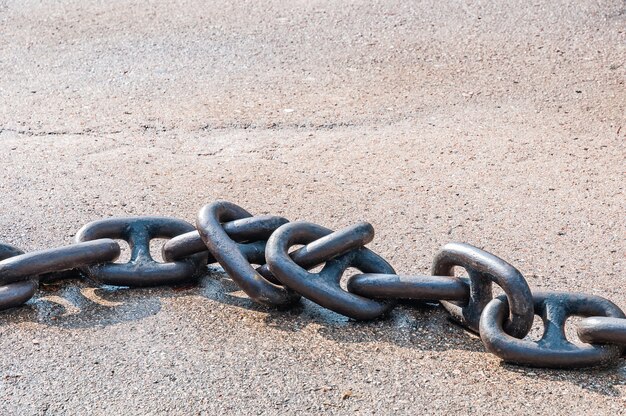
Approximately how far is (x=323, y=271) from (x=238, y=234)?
0.36m

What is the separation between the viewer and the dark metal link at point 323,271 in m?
3.47

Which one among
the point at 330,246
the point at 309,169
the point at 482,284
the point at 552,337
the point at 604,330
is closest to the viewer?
the point at 604,330

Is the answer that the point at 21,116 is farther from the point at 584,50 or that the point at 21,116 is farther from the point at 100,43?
the point at 584,50

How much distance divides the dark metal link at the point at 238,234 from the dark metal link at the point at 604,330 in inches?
46.1

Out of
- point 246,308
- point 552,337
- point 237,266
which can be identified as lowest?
point 246,308

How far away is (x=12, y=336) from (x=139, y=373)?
546mm

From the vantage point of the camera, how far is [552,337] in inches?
129

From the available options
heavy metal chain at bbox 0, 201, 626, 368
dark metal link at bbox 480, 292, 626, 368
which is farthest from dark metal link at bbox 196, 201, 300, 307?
dark metal link at bbox 480, 292, 626, 368

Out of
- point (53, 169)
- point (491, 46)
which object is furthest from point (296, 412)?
point (491, 46)

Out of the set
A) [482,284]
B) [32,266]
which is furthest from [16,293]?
[482,284]

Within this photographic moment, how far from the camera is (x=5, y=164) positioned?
16.8 feet

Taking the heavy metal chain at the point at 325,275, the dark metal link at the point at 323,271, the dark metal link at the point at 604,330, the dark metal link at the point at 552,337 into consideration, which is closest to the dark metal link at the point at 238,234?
the heavy metal chain at the point at 325,275

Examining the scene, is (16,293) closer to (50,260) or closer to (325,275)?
(50,260)

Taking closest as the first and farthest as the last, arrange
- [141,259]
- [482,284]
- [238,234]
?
[482,284] → [238,234] → [141,259]
